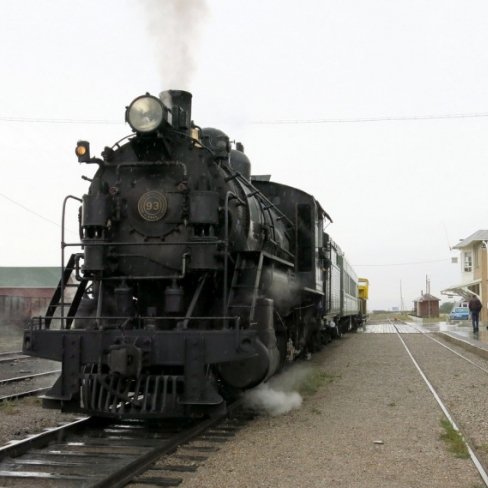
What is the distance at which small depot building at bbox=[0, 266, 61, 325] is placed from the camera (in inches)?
1217

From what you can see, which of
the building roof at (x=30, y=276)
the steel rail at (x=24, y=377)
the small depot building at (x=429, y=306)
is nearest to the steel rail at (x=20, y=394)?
the steel rail at (x=24, y=377)

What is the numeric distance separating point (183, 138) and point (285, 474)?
3.97 m

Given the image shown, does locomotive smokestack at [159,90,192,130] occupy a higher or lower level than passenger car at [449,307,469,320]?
higher

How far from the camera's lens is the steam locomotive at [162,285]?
239 inches

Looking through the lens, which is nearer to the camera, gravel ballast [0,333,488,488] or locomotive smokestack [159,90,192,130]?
gravel ballast [0,333,488,488]

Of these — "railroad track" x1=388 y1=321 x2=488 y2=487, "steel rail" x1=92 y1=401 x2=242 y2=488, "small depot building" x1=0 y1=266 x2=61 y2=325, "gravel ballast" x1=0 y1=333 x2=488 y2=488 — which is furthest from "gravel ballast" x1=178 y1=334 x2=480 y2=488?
"small depot building" x1=0 y1=266 x2=61 y2=325

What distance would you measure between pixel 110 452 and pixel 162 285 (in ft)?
6.82

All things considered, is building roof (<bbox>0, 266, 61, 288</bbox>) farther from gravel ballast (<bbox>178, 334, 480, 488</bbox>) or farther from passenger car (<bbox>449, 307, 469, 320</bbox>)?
gravel ballast (<bbox>178, 334, 480, 488</bbox>)

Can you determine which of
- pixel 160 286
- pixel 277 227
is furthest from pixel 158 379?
pixel 277 227

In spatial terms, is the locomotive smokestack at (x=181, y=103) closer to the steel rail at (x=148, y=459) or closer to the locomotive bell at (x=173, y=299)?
the locomotive bell at (x=173, y=299)

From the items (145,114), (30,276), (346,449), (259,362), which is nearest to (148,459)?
(259,362)

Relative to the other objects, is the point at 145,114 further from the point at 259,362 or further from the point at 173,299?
the point at 259,362

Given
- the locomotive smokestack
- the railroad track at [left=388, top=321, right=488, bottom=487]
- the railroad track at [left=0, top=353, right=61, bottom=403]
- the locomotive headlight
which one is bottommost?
the railroad track at [left=0, top=353, right=61, bottom=403]

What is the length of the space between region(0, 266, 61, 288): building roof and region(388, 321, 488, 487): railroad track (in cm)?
3319
